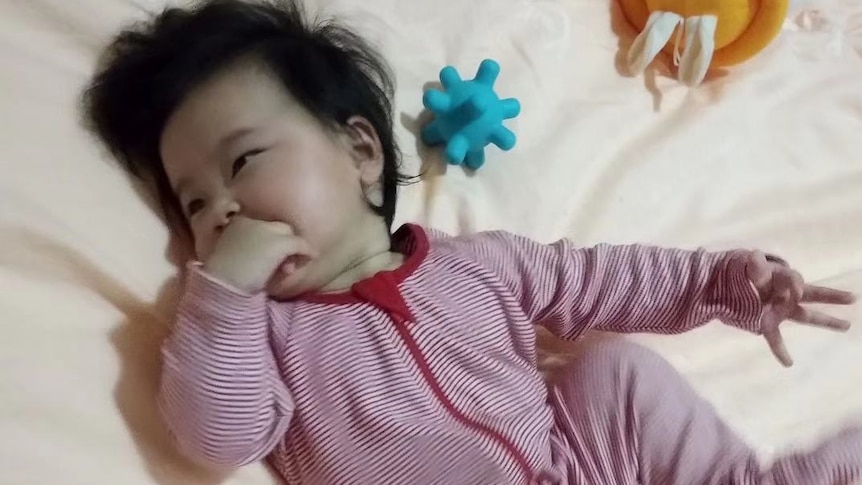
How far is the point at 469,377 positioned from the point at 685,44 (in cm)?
60

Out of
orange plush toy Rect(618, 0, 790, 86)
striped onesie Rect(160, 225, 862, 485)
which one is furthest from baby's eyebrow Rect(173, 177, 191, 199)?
orange plush toy Rect(618, 0, 790, 86)

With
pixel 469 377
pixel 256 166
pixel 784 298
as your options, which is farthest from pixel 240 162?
pixel 784 298

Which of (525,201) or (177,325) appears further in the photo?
(525,201)

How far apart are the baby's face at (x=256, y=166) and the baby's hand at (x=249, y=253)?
3 centimetres

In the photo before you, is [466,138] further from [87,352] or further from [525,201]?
[87,352]

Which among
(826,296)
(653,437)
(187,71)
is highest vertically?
(187,71)

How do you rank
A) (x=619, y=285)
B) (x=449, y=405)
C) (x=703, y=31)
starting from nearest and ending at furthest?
(x=449, y=405) → (x=619, y=285) → (x=703, y=31)

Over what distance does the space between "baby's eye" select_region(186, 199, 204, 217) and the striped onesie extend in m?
0.09

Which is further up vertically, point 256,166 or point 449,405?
point 256,166

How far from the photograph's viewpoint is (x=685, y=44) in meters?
1.22

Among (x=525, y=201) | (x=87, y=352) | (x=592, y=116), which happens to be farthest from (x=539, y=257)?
(x=87, y=352)

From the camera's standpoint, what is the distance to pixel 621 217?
1080 mm

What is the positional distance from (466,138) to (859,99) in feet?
1.85

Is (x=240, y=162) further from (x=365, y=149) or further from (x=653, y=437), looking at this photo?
(x=653, y=437)
